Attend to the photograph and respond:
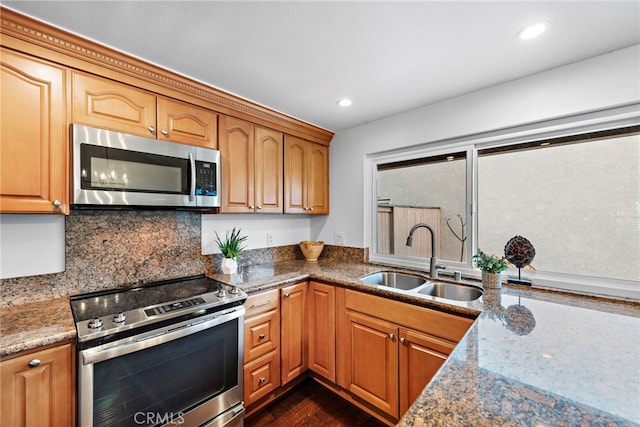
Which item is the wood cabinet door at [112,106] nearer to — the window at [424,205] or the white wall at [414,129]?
the white wall at [414,129]

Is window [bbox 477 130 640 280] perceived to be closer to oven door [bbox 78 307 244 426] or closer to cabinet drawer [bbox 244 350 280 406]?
cabinet drawer [bbox 244 350 280 406]

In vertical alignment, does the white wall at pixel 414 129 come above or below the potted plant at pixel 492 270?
above

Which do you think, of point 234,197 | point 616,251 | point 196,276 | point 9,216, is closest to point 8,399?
point 9,216

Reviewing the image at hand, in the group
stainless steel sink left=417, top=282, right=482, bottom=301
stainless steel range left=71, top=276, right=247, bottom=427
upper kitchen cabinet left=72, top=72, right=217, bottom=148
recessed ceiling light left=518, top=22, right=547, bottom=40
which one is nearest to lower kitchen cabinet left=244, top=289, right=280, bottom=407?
stainless steel range left=71, top=276, right=247, bottom=427

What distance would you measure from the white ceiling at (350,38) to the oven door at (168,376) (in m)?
1.47

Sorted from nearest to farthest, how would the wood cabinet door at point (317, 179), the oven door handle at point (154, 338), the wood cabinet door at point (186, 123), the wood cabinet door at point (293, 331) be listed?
the oven door handle at point (154, 338)
the wood cabinet door at point (186, 123)
the wood cabinet door at point (293, 331)
the wood cabinet door at point (317, 179)

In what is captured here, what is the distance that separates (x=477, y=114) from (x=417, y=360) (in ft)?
5.64

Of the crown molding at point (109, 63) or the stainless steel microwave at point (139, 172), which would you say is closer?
the crown molding at point (109, 63)

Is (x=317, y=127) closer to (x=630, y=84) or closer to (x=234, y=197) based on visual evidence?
(x=234, y=197)

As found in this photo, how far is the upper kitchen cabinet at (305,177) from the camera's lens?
247cm

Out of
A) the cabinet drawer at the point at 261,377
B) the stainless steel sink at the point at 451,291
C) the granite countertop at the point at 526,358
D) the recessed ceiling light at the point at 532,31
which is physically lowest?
the cabinet drawer at the point at 261,377

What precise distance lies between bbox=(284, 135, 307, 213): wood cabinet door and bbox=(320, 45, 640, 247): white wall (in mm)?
388

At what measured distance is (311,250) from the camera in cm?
269

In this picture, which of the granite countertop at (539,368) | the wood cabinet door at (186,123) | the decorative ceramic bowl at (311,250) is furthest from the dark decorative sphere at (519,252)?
the wood cabinet door at (186,123)
